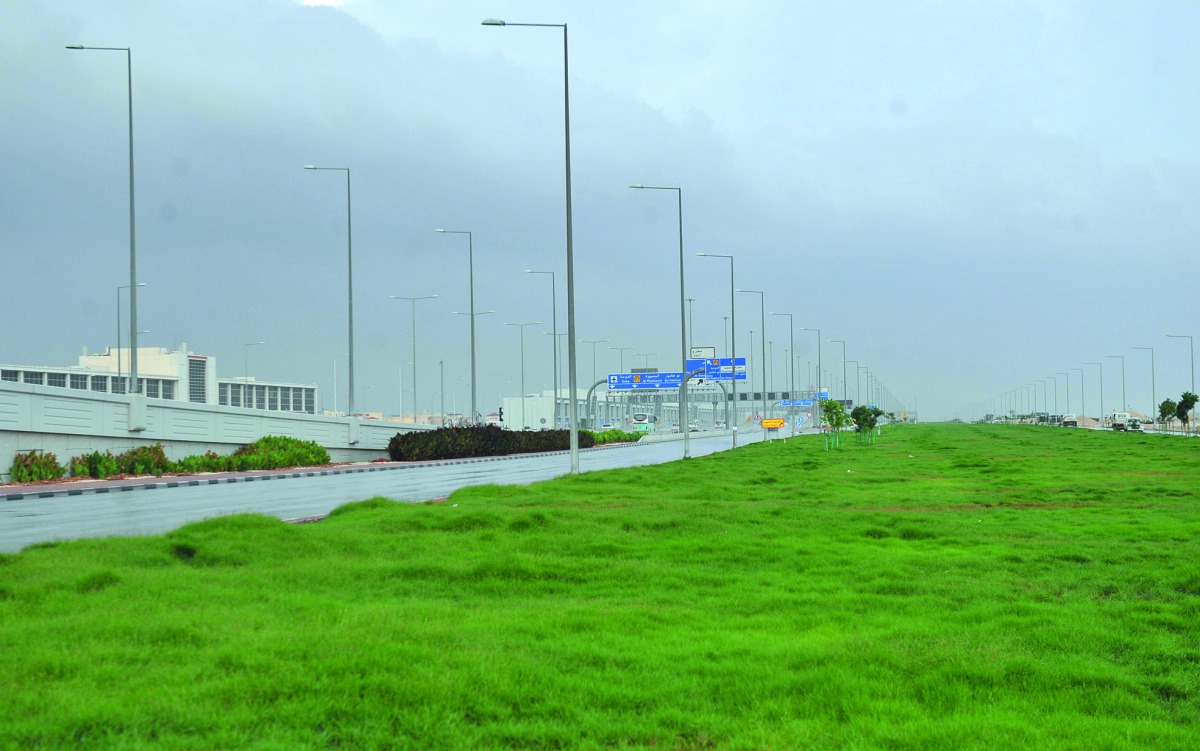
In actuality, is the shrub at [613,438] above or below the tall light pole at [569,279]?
below

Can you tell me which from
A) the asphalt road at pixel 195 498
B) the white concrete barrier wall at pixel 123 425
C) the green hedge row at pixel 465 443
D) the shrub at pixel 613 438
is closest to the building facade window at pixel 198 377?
the shrub at pixel 613 438

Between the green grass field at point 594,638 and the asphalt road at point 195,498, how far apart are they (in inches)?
236

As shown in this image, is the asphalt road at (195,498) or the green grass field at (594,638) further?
the asphalt road at (195,498)

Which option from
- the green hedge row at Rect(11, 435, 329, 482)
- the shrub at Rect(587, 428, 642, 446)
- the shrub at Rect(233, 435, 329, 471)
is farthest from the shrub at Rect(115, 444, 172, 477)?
the shrub at Rect(587, 428, 642, 446)

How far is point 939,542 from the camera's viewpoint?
45.9 ft

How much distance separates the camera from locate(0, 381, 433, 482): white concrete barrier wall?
3129 centimetres

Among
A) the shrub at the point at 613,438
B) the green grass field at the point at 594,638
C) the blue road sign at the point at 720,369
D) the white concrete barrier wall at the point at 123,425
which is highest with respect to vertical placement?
the blue road sign at the point at 720,369

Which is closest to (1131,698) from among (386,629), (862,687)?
(862,687)

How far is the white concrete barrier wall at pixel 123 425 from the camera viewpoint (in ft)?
103

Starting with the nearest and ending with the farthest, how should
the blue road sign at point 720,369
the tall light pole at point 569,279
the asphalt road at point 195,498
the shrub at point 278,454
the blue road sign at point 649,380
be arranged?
the asphalt road at point 195,498
the tall light pole at point 569,279
the shrub at point 278,454
the blue road sign at point 720,369
the blue road sign at point 649,380

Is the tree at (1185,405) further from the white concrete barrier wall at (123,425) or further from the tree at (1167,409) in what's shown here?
the white concrete barrier wall at (123,425)

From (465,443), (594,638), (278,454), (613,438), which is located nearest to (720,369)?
(613,438)

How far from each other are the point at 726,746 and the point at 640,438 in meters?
97.4

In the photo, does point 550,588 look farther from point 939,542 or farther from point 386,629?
point 939,542
